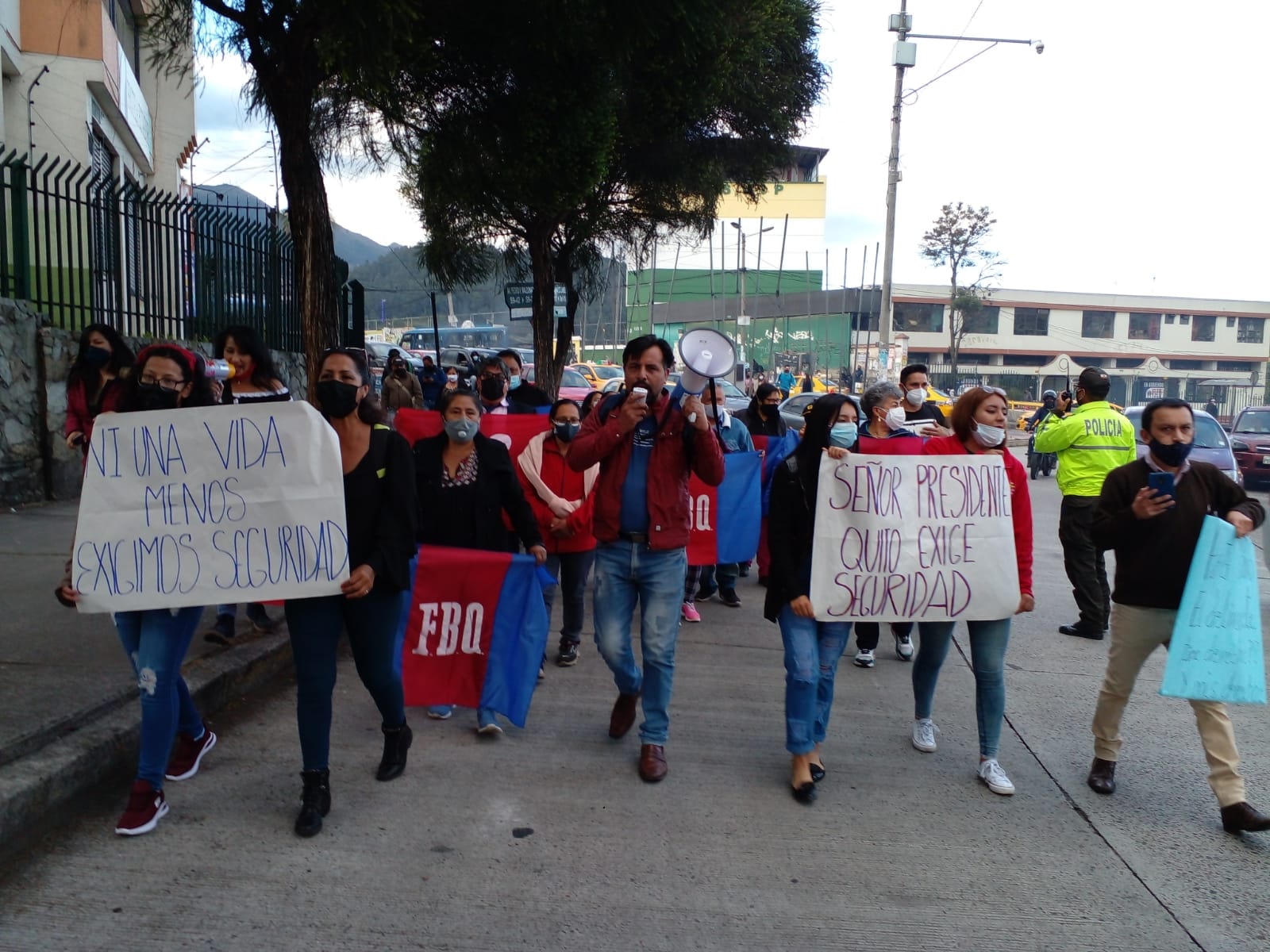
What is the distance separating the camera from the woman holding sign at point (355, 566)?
12.9 feet

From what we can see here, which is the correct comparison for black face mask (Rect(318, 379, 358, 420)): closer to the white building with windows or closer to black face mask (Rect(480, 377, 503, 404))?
black face mask (Rect(480, 377, 503, 404))

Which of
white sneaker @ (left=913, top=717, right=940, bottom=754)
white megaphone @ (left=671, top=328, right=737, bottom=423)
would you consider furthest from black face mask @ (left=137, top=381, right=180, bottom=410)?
white sneaker @ (left=913, top=717, right=940, bottom=754)

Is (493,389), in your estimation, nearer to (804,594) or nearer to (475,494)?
(475,494)

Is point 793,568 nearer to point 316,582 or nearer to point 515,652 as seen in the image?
point 515,652

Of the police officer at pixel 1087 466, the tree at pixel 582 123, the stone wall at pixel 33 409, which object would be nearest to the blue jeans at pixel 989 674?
the police officer at pixel 1087 466

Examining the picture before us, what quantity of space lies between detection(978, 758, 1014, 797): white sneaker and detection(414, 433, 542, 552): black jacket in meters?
2.44

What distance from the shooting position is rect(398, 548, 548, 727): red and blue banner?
5113 millimetres

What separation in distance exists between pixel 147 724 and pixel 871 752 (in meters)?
3.27

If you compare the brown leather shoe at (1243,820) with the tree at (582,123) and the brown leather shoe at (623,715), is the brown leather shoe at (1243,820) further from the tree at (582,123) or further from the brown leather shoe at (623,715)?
the tree at (582,123)

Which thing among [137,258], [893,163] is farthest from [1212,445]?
[137,258]

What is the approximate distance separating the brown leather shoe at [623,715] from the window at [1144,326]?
224 feet

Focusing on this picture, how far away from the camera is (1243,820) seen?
4207 mm

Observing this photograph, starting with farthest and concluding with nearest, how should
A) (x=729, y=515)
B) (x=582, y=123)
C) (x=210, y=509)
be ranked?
(x=582, y=123)
(x=729, y=515)
(x=210, y=509)

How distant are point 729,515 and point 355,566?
4663 millimetres
